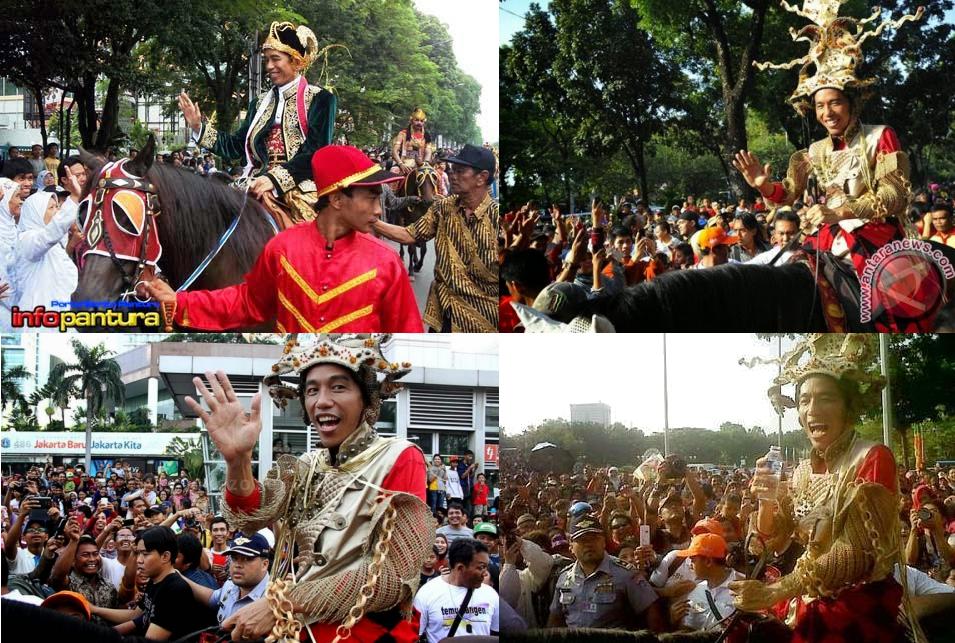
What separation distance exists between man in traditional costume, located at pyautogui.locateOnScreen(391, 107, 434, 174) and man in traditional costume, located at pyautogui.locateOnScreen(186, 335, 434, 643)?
1.66 m

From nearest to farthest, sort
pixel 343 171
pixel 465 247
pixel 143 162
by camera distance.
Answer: pixel 343 171
pixel 143 162
pixel 465 247

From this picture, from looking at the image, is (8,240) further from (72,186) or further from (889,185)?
(889,185)

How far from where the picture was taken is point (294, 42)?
24.4 feet

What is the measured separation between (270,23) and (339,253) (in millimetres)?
1432

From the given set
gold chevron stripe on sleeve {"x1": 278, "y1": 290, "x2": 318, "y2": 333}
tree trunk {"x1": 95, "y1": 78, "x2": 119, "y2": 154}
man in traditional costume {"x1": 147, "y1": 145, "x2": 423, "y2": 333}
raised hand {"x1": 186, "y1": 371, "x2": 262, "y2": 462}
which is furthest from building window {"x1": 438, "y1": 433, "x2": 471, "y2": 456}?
tree trunk {"x1": 95, "y1": 78, "x2": 119, "y2": 154}

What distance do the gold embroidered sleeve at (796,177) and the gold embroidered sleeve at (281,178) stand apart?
2715 millimetres

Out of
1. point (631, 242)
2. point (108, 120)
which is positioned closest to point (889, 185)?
point (631, 242)

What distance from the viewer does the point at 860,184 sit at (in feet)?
24.1

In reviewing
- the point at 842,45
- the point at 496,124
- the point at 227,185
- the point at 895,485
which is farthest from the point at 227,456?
the point at 842,45

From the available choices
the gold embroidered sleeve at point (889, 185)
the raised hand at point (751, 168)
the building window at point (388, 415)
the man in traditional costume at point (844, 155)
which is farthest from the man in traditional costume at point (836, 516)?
the building window at point (388, 415)

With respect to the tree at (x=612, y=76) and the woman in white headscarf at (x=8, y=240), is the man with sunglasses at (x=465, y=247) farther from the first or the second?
the woman in white headscarf at (x=8, y=240)

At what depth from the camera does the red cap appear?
22.7 feet

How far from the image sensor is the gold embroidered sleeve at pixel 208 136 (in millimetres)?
7418

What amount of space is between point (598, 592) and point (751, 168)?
2.48m
